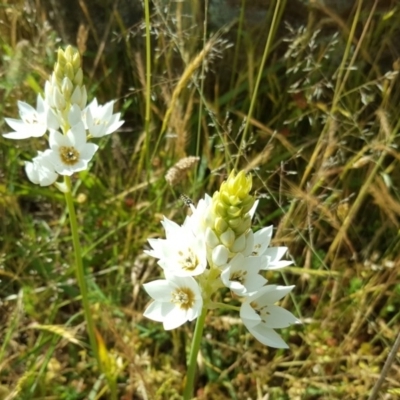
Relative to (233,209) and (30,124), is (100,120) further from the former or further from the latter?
(233,209)

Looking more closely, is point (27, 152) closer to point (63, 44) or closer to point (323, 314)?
point (63, 44)

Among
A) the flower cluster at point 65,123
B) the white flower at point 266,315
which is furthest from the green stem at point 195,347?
the flower cluster at point 65,123

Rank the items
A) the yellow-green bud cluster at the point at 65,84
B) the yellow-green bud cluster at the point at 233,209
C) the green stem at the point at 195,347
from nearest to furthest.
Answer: the yellow-green bud cluster at the point at 233,209 → the green stem at the point at 195,347 → the yellow-green bud cluster at the point at 65,84

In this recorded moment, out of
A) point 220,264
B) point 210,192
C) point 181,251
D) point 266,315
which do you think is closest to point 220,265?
point 220,264

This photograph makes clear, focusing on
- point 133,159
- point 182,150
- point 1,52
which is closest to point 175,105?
point 182,150

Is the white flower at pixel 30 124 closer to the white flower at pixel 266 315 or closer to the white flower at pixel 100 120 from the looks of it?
the white flower at pixel 100 120

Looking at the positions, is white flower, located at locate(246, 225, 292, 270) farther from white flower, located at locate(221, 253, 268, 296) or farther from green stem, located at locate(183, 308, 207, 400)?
green stem, located at locate(183, 308, 207, 400)
